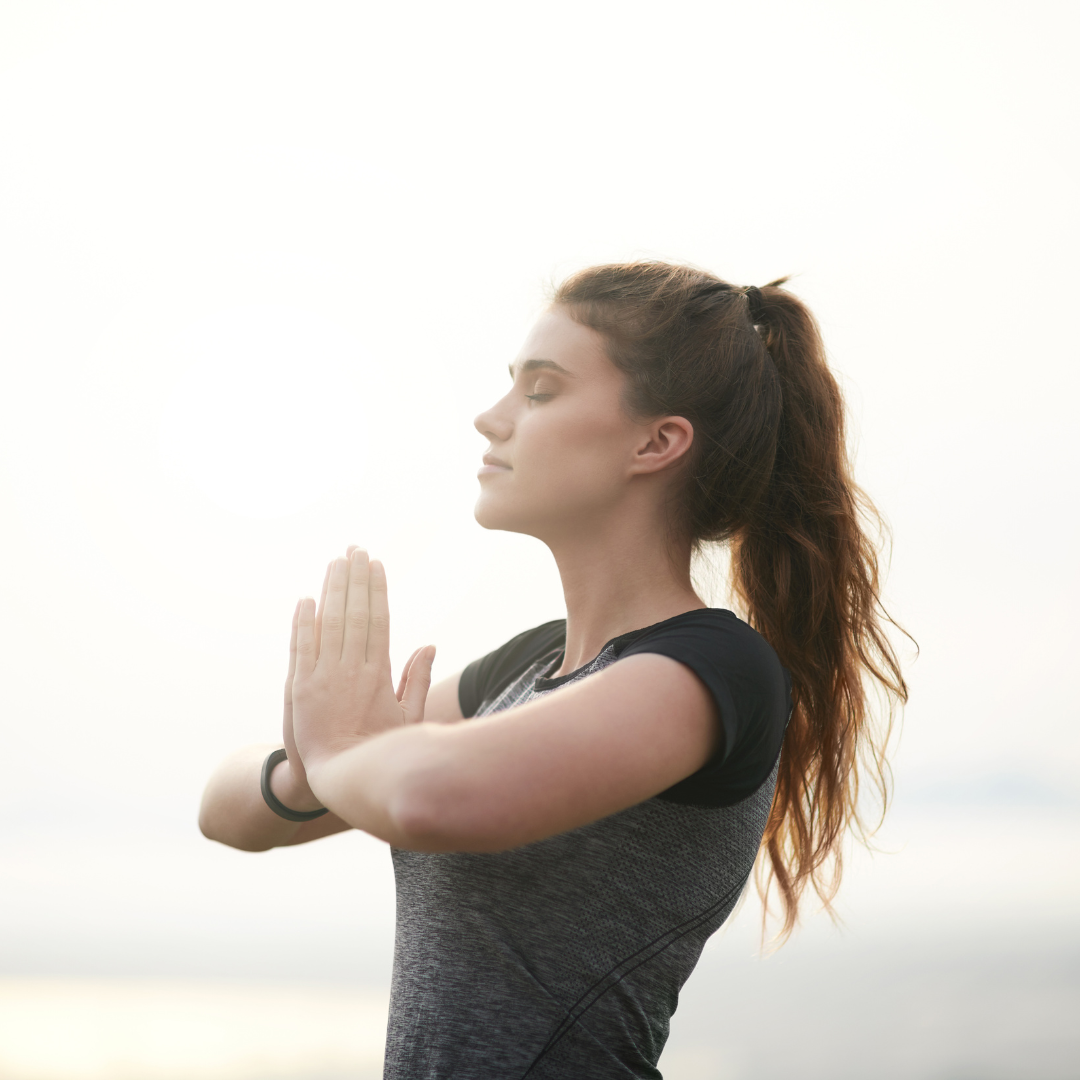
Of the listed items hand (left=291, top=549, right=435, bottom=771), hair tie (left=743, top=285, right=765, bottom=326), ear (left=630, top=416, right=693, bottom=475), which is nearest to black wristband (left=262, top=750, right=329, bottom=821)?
hand (left=291, top=549, right=435, bottom=771)

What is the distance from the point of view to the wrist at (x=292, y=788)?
1205mm

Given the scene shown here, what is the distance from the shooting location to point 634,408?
4.18ft

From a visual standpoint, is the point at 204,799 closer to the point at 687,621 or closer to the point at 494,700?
the point at 494,700

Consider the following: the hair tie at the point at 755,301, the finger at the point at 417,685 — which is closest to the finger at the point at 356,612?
the finger at the point at 417,685

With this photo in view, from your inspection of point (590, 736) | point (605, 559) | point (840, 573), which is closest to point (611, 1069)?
point (590, 736)

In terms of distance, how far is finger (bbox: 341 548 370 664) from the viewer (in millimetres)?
1104

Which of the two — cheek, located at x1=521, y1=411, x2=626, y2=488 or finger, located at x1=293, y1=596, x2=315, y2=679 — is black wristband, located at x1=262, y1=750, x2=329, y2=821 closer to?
finger, located at x1=293, y1=596, x2=315, y2=679

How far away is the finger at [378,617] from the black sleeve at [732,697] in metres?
0.28

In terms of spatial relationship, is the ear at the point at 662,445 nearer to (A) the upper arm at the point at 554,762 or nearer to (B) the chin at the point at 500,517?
(B) the chin at the point at 500,517

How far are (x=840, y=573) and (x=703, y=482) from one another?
236 millimetres

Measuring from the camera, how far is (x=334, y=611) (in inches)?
44.0

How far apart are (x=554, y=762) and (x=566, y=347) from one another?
0.63 m

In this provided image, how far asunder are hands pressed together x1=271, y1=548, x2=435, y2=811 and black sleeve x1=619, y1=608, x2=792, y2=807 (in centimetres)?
28

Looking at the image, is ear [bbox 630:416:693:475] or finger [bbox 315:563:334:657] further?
ear [bbox 630:416:693:475]
